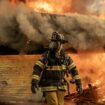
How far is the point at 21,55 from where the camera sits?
12.2 m

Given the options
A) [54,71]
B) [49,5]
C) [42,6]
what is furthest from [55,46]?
[49,5]

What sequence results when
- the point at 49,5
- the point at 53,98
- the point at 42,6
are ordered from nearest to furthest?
the point at 53,98 < the point at 42,6 < the point at 49,5

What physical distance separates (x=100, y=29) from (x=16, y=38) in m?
3.01

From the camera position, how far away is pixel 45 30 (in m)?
12.9

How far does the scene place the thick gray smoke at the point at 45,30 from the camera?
12.8m

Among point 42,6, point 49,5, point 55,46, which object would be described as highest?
point 49,5

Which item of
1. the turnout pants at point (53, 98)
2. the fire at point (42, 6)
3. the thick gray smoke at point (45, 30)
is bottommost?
the turnout pants at point (53, 98)

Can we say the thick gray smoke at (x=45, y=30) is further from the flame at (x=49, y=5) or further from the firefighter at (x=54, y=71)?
the firefighter at (x=54, y=71)

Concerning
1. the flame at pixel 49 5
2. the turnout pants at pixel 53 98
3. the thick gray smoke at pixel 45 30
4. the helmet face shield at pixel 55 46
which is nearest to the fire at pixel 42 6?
the flame at pixel 49 5

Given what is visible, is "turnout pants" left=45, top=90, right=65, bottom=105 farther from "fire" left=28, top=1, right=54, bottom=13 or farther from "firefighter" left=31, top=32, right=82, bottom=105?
"fire" left=28, top=1, right=54, bottom=13

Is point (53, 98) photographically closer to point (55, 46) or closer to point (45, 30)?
point (55, 46)

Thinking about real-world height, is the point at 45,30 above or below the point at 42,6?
below

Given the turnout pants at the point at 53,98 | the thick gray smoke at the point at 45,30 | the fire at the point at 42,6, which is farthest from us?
the fire at the point at 42,6

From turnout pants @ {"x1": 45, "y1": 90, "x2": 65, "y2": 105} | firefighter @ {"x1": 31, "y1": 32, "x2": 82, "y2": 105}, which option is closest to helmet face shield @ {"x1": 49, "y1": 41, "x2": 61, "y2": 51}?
firefighter @ {"x1": 31, "y1": 32, "x2": 82, "y2": 105}
